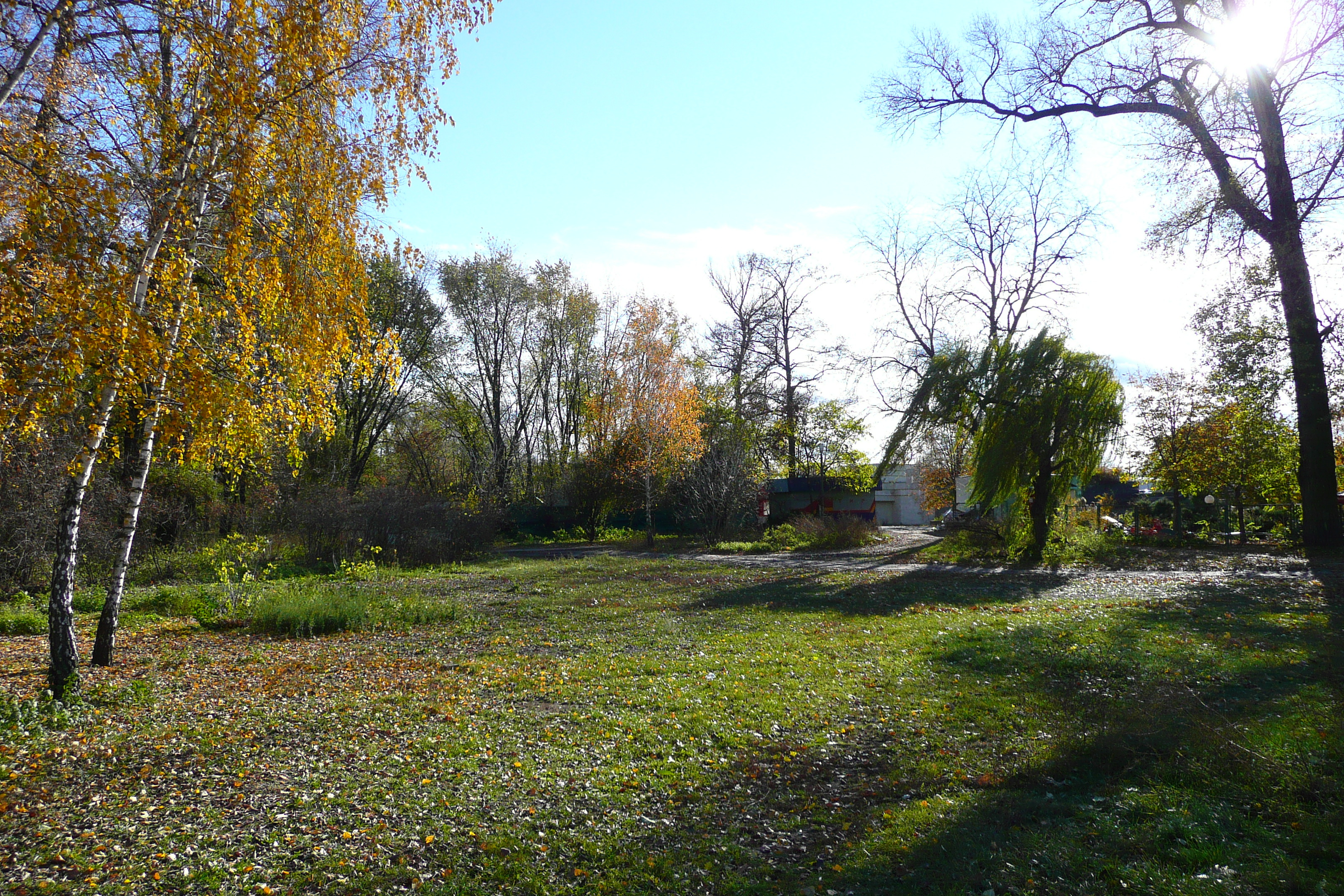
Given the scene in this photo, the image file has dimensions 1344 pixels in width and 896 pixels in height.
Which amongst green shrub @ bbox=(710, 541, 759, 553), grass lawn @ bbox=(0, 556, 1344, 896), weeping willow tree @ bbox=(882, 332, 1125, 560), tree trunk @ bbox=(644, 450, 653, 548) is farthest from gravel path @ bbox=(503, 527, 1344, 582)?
grass lawn @ bbox=(0, 556, 1344, 896)

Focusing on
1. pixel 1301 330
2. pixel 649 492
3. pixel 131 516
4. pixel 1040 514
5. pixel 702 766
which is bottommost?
pixel 702 766

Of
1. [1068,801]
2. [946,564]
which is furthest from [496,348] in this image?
[1068,801]

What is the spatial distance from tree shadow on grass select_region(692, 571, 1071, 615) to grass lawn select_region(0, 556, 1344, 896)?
2.88m

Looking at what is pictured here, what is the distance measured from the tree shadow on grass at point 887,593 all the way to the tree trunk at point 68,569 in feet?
28.8

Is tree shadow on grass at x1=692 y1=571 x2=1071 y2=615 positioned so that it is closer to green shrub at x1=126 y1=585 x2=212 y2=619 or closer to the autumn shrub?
green shrub at x1=126 y1=585 x2=212 y2=619

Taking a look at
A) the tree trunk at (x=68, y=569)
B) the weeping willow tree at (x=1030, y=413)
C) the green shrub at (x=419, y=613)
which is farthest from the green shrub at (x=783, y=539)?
the tree trunk at (x=68, y=569)

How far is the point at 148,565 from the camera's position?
15.4 metres

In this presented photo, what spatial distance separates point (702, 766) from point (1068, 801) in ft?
8.01

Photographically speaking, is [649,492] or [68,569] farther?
[649,492]

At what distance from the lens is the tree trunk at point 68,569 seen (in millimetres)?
6355

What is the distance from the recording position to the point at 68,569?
6.62 metres

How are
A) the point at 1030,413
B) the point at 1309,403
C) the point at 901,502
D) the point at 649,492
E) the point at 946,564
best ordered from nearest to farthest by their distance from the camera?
1. the point at 1309,403
2. the point at 1030,413
3. the point at 946,564
4. the point at 649,492
5. the point at 901,502

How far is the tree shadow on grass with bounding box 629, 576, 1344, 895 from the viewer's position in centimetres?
366

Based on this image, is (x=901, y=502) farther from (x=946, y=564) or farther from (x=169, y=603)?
(x=169, y=603)
